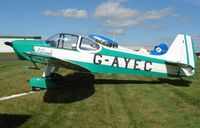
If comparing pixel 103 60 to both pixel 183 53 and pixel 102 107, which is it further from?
pixel 183 53

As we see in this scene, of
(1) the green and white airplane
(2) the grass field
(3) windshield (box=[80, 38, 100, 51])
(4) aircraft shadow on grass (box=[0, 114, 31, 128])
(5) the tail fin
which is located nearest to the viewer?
(4) aircraft shadow on grass (box=[0, 114, 31, 128])

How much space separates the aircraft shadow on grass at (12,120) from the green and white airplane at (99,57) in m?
3.10

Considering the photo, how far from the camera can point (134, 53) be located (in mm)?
10797

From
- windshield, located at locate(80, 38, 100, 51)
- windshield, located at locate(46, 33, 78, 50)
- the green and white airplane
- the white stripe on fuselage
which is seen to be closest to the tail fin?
the green and white airplane

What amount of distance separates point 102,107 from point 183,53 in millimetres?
5561

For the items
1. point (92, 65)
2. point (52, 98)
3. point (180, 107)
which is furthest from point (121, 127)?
point (92, 65)

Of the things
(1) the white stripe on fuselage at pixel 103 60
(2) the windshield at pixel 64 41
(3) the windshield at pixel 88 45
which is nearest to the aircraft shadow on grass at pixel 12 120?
(1) the white stripe on fuselage at pixel 103 60

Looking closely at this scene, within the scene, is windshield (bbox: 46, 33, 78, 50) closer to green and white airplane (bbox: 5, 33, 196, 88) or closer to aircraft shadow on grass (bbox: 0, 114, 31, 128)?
green and white airplane (bbox: 5, 33, 196, 88)

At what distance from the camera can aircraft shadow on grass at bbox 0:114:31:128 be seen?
5590 mm

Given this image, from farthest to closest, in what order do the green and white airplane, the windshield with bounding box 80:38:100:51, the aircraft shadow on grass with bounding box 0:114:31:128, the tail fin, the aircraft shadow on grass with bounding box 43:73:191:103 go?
1. the tail fin
2. the windshield with bounding box 80:38:100:51
3. the green and white airplane
4. the aircraft shadow on grass with bounding box 43:73:191:103
5. the aircraft shadow on grass with bounding box 0:114:31:128

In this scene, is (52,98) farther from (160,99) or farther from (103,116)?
(160,99)

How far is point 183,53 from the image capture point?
36.6ft

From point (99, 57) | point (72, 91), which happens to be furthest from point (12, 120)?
point (99, 57)

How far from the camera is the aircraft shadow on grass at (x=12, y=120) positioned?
5.59 metres
